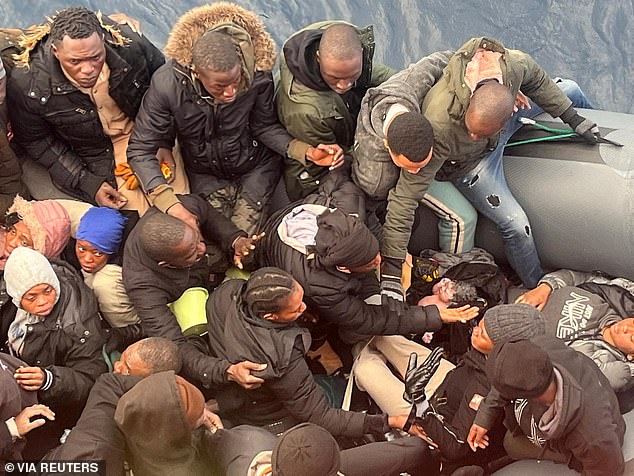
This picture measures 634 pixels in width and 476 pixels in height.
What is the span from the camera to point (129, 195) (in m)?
2.89

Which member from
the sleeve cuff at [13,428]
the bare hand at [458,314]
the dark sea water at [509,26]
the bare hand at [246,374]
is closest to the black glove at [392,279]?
the bare hand at [458,314]

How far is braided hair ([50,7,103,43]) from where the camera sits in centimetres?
243

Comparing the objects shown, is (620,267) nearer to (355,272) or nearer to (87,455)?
(355,272)

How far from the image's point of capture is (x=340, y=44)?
Answer: 8.19 ft

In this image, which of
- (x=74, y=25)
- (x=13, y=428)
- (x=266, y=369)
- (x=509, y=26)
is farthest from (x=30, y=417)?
(x=509, y=26)

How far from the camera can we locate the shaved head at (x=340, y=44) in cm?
249

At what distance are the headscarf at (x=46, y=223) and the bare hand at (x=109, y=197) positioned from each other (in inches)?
8.6

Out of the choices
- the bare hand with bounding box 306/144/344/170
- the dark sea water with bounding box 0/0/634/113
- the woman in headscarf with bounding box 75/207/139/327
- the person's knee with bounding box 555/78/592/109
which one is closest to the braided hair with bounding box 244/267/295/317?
the woman in headscarf with bounding box 75/207/139/327

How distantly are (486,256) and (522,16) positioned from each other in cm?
310

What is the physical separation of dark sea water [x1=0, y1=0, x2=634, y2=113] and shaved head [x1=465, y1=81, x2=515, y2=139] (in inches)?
127

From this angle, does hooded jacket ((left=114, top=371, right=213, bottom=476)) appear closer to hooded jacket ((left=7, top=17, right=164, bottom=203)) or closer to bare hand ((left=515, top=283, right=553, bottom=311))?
hooded jacket ((left=7, top=17, right=164, bottom=203))

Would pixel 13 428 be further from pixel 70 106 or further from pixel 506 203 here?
pixel 506 203

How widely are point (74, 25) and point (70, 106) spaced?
0.31 meters

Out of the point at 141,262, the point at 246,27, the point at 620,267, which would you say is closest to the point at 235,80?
the point at 246,27
